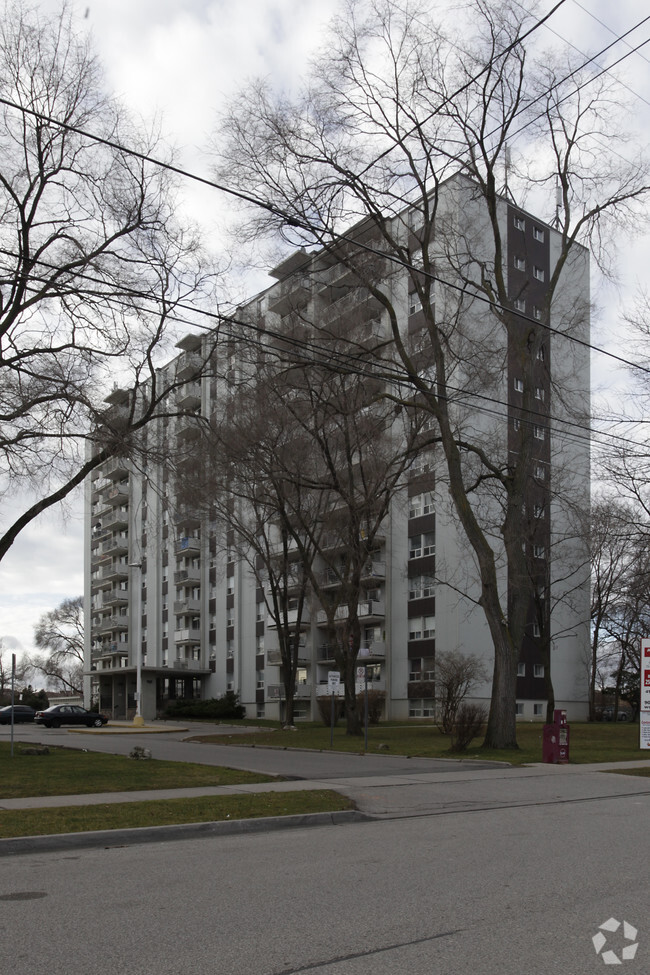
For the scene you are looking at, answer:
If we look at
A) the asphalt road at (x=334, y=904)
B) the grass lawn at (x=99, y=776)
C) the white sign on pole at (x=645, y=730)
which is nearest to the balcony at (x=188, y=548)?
the grass lawn at (x=99, y=776)

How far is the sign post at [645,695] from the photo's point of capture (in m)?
18.3

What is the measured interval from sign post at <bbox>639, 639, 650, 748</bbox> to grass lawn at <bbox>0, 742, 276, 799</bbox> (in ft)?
24.0

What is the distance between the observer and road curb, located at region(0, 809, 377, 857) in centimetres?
998

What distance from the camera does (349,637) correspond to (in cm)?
3544

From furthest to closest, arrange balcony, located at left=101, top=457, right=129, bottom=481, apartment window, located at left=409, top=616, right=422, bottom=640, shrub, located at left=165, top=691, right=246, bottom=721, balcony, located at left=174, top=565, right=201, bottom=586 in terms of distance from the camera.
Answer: balcony, located at left=174, top=565, right=201, bottom=586 → shrub, located at left=165, top=691, right=246, bottom=721 → apartment window, located at left=409, top=616, right=422, bottom=640 → balcony, located at left=101, top=457, right=129, bottom=481

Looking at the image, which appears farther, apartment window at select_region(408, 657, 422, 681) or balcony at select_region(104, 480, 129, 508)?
balcony at select_region(104, 480, 129, 508)

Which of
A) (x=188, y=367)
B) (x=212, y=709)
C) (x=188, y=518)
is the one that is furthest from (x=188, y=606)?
(x=188, y=367)

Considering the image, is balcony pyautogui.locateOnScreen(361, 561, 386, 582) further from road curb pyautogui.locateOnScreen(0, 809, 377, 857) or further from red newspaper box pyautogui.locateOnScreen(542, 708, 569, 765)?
road curb pyautogui.locateOnScreen(0, 809, 377, 857)

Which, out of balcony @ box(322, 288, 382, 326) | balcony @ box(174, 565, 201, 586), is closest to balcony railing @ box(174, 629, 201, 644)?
balcony @ box(174, 565, 201, 586)

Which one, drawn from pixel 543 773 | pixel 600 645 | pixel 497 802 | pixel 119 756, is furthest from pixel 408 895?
pixel 600 645

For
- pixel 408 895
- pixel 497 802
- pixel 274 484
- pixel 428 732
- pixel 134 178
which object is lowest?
pixel 428 732

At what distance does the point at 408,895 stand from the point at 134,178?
59.3 feet

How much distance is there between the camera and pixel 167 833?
10828mm

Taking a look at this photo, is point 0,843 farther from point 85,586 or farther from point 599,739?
point 85,586
